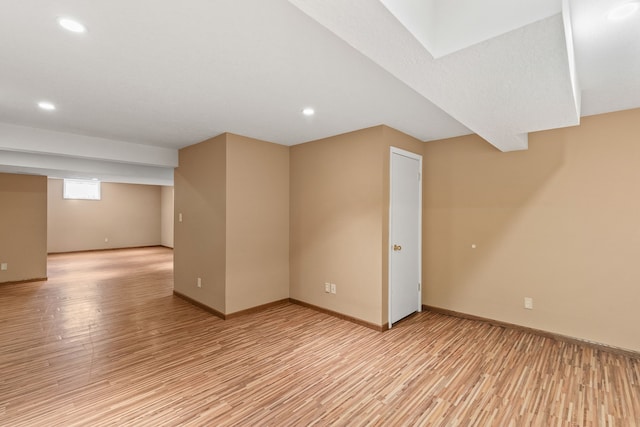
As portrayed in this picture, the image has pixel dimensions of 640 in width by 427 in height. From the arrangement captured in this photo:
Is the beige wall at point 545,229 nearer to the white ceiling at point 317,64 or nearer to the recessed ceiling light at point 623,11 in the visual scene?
the white ceiling at point 317,64

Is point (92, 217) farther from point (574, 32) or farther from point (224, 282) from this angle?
point (574, 32)

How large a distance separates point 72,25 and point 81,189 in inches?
404

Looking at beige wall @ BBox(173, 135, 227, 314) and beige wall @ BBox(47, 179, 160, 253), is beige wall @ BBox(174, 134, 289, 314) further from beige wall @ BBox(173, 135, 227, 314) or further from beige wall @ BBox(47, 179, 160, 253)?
beige wall @ BBox(47, 179, 160, 253)

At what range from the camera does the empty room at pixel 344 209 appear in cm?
163

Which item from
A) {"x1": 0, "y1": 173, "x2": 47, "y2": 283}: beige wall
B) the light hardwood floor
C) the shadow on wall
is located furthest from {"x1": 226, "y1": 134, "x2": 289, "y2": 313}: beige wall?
{"x1": 0, "y1": 173, "x2": 47, "y2": 283}: beige wall

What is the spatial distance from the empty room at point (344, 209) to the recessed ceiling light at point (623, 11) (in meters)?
0.02

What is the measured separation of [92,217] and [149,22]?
417 inches

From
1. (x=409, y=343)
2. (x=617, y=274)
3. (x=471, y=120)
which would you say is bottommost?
(x=409, y=343)

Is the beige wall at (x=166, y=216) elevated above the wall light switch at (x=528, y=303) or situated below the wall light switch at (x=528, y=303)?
above

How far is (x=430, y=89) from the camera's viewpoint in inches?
71.3

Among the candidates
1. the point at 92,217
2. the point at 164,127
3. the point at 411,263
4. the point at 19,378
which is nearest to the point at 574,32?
the point at 411,263

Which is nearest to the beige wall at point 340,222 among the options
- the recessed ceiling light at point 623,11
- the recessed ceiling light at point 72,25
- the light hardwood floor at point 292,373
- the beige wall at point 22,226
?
the light hardwood floor at point 292,373

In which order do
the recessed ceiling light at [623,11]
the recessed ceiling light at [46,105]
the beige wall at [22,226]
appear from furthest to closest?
the beige wall at [22,226] → the recessed ceiling light at [46,105] → the recessed ceiling light at [623,11]

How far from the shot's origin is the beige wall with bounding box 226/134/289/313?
152 inches
